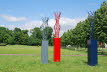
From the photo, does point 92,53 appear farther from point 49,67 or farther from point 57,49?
point 49,67

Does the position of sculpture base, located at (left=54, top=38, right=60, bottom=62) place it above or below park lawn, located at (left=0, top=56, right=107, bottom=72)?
above

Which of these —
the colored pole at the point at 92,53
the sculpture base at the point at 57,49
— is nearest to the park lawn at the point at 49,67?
the colored pole at the point at 92,53

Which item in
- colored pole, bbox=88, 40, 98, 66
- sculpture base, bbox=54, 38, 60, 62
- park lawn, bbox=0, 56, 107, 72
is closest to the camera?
park lawn, bbox=0, 56, 107, 72

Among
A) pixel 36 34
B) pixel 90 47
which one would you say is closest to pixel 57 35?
pixel 90 47

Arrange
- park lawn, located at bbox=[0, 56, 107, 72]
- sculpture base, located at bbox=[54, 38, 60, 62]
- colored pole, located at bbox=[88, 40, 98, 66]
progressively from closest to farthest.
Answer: park lawn, located at bbox=[0, 56, 107, 72]
colored pole, located at bbox=[88, 40, 98, 66]
sculpture base, located at bbox=[54, 38, 60, 62]

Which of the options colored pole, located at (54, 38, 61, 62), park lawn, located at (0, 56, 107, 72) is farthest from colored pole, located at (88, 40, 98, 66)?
colored pole, located at (54, 38, 61, 62)

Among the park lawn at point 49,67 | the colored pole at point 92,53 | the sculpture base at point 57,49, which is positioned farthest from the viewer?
the sculpture base at point 57,49

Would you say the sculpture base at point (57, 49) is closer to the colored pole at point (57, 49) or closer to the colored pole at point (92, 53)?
the colored pole at point (57, 49)

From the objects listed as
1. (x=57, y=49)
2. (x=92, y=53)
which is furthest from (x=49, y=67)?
(x=57, y=49)

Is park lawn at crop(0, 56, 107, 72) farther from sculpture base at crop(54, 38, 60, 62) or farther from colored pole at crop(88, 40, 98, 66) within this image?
sculpture base at crop(54, 38, 60, 62)

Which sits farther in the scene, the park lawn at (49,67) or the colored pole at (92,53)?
the colored pole at (92,53)

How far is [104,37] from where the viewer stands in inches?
1371

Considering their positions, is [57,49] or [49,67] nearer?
[49,67]

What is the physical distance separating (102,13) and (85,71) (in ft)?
81.7
